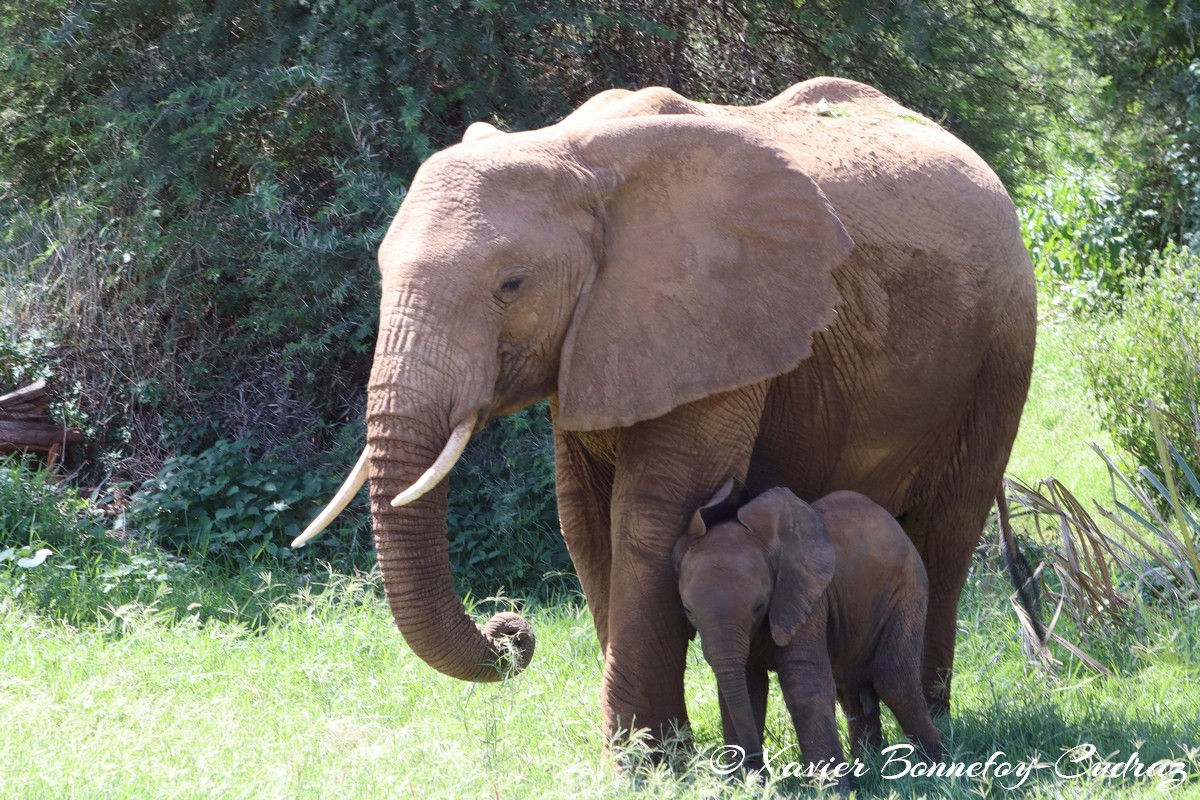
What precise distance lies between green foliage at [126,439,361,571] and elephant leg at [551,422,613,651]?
115 inches

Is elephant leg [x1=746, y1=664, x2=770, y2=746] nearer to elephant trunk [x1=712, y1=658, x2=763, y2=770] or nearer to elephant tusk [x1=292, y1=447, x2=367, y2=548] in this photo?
elephant trunk [x1=712, y1=658, x2=763, y2=770]

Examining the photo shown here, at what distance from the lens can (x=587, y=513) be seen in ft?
16.7

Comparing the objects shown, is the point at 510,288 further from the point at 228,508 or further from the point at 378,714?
the point at 228,508

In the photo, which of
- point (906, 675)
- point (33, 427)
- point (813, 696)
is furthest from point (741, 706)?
point (33, 427)

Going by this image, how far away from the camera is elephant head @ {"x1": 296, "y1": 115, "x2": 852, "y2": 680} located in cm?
399

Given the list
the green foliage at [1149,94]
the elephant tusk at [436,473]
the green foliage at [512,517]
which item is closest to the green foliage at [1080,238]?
the green foliage at [1149,94]

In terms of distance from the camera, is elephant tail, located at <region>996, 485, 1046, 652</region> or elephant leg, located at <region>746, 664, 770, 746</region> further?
elephant tail, located at <region>996, 485, 1046, 652</region>

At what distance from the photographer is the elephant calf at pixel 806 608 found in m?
4.20

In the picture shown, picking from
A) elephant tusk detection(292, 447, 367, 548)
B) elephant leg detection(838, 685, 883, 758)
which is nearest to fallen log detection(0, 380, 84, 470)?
elephant tusk detection(292, 447, 367, 548)

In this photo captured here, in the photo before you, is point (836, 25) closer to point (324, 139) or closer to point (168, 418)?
point (324, 139)

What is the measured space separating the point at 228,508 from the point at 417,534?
4.02 metres

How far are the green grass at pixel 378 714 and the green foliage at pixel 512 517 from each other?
71 centimetres

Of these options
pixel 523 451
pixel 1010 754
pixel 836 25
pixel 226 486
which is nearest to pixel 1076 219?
pixel 836 25

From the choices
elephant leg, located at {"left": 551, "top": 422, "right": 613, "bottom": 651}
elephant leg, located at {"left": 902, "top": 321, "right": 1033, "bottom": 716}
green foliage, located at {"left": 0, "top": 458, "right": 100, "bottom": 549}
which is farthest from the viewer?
green foliage, located at {"left": 0, "top": 458, "right": 100, "bottom": 549}
